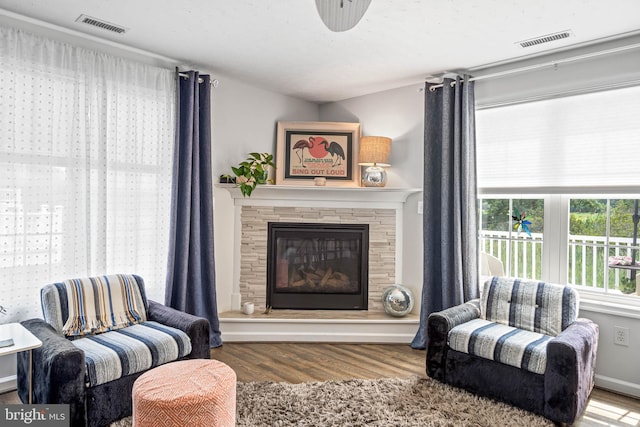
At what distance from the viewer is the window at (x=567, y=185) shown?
3082mm

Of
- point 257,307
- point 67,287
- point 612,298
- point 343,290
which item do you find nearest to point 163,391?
point 67,287

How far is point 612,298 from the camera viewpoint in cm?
316

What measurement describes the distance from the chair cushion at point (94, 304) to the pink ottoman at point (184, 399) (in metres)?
0.87

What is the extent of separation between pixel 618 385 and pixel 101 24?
4328 mm

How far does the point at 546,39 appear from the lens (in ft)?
9.86

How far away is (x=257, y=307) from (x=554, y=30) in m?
3.33

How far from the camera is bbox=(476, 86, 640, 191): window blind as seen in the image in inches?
119

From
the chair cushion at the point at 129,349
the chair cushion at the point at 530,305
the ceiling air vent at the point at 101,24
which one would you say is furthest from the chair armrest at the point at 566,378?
the ceiling air vent at the point at 101,24

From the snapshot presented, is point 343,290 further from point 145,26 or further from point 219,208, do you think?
point 145,26

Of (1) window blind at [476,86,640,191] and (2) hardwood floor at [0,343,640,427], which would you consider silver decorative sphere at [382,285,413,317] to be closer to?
(2) hardwood floor at [0,343,640,427]

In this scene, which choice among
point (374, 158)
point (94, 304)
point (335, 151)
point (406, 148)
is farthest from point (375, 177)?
point (94, 304)

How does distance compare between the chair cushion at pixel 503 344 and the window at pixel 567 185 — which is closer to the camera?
the chair cushion at pixel 503 344

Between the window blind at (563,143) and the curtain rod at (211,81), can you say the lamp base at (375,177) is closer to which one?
the window blind at (563,143)

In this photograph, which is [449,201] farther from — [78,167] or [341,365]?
[78,167]
